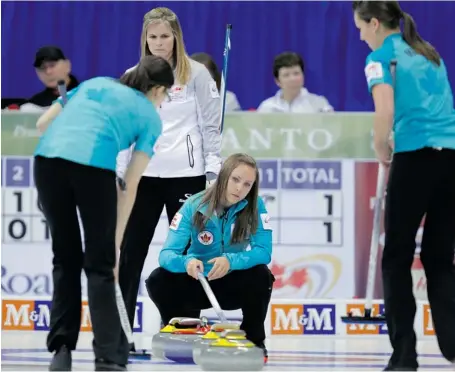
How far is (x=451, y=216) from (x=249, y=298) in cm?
94

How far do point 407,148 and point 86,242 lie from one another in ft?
3.86

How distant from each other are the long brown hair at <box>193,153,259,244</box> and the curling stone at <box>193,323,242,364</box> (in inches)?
20.8

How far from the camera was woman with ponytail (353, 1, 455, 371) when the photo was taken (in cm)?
430

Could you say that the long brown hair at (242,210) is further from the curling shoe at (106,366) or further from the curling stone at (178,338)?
the curling shoe at (106,366)

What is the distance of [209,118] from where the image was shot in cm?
507

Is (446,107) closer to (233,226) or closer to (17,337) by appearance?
(233,226)

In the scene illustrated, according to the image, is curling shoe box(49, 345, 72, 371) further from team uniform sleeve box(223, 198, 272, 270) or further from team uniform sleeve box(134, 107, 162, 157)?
team uniform sleeve box(223, 198, 272, 270)

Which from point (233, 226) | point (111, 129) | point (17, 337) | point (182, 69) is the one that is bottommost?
point (17, 337)

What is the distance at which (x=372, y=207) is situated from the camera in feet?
21.3

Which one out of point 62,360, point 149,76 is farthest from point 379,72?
point 62,360

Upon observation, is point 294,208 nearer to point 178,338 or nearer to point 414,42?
point 178,338

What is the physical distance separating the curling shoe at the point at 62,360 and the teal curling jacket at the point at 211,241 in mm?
810

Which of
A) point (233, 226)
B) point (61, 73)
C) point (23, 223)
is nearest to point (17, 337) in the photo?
point (23, 223)

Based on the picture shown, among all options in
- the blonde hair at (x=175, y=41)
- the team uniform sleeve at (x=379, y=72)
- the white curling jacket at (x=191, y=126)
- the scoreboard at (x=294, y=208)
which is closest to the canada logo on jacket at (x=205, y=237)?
the white curling jacket at (x=191, y=126)
